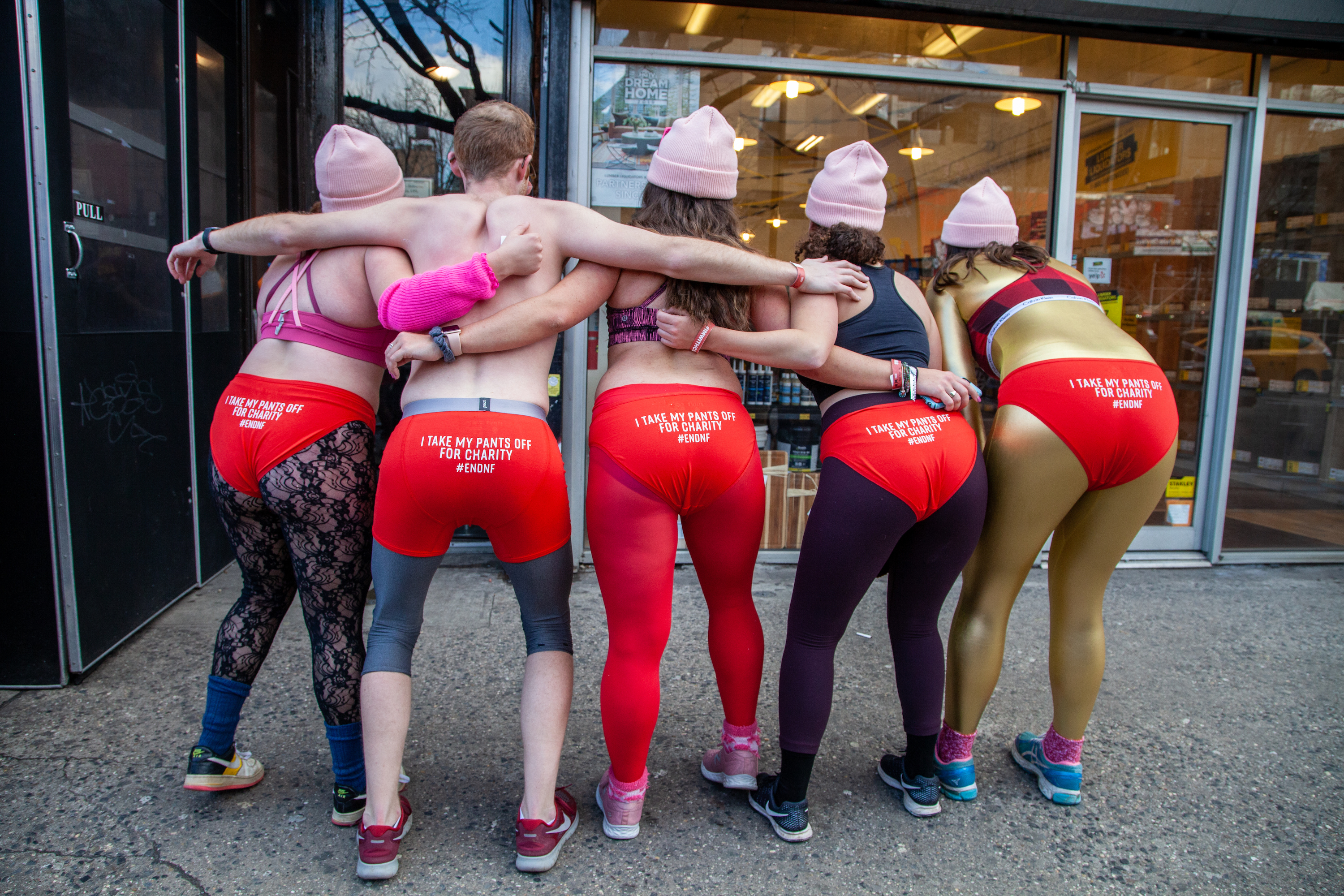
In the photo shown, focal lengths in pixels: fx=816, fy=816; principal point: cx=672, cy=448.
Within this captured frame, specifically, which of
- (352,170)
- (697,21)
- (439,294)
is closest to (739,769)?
(439,294)

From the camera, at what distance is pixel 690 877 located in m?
2.07

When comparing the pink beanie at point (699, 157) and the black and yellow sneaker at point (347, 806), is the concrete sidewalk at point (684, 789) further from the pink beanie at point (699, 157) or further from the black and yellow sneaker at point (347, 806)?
the pink beanie at point (699, 157)

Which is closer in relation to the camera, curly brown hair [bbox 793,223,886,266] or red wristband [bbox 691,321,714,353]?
red wristband [bbox 691,321,714,353]

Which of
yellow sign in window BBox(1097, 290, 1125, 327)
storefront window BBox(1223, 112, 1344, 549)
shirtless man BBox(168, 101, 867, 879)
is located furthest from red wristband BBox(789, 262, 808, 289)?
storefront window BBox(1223, 112, 1344, 549)

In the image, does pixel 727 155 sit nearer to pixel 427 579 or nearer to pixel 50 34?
pixel 427 579

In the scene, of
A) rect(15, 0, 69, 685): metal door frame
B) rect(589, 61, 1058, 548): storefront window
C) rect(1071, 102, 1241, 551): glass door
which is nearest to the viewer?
rect(15, 0, 69, 685): metal door frame

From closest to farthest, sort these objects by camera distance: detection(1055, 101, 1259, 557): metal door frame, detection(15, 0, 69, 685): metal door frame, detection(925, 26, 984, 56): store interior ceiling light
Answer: detection(15, 0, 69, 685): metal door frame
detection(925, 26, 984, 56): store interior ceiling light
detection(1055, 101, 1259, 557): metal door frame

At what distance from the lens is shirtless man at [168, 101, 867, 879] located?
1950 mm

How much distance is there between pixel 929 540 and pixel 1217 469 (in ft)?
12.1

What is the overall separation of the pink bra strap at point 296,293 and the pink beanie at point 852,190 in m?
1.36

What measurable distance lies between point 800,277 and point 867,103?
130 inches

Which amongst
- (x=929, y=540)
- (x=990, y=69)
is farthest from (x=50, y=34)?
(x=990, y=69)

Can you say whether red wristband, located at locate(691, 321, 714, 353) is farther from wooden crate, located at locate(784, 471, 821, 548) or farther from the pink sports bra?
wooden crate, located at locate(784, 471, 821, 548)

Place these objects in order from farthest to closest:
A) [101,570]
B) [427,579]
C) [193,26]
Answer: [193,26]
[101,570]
[427,579]
